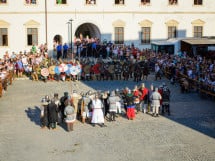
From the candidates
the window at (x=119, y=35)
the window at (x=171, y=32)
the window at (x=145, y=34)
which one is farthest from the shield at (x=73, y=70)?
the window at (x=171, y=32)

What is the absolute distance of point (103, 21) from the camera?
40.7 m

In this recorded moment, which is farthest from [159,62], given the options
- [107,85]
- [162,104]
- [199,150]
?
[199,150]

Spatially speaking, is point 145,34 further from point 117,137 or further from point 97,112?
point 117,137

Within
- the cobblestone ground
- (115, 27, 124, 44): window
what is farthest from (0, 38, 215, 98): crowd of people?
(115, 27, 124, 44): window

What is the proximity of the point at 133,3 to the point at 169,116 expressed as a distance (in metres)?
22.2

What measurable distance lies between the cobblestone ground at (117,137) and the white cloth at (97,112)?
1.22 feet

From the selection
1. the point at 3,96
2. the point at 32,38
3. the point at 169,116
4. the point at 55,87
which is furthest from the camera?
→ the point at 32,38

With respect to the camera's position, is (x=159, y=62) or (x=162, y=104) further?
(x=159, y=62)

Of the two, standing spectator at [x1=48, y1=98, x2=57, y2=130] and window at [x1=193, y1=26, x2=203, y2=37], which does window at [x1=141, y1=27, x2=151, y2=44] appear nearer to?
window at [x1=193, y1=26, x2=203, y2=37]

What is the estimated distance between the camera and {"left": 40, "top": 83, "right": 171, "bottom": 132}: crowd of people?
723 inches

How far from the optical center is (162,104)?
68.4ft

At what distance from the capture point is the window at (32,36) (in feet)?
129

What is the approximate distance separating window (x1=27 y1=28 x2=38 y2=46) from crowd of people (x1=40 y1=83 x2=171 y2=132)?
65.2 ft

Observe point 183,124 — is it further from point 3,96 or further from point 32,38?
point 32,38
